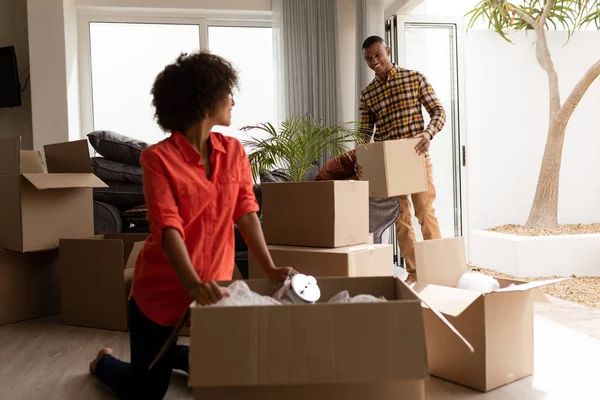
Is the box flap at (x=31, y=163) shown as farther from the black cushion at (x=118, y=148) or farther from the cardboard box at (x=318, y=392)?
the cardboard box at (x=318, y=392)

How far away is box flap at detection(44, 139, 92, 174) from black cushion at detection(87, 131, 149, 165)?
0.59m

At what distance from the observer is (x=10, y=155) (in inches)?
112

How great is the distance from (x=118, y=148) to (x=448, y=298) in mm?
2400

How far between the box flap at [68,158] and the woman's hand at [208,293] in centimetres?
204

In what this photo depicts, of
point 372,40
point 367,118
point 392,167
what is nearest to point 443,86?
point 367,118

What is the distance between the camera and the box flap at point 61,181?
271 centimetres

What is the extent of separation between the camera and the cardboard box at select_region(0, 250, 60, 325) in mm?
2963

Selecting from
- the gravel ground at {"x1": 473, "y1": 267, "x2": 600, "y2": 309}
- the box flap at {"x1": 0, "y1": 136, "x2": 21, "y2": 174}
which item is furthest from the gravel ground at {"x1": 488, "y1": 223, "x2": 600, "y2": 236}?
the box flap at {"x1": 0, "y1": 136, "x2": 21, "y2": 174}

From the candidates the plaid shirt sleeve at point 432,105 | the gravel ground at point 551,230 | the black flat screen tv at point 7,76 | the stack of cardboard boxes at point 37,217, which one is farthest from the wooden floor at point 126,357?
the black flat screen tv at point 7,76

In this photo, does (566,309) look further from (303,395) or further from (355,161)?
(303,395)

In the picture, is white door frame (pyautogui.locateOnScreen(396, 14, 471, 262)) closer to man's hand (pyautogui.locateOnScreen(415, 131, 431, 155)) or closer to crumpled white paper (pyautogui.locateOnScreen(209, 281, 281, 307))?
man's hand (pyautogui.locateOnScreen(415, 131, 431, 155))

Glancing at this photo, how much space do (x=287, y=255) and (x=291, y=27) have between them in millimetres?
3484

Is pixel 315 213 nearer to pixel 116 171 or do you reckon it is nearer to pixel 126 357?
pixel 126 357

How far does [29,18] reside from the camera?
15.5 ft
